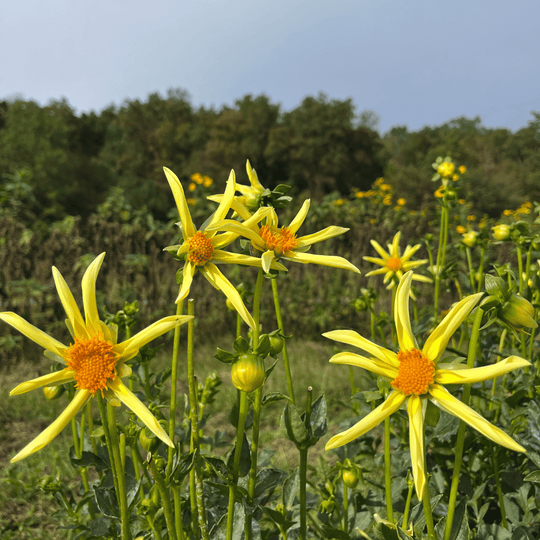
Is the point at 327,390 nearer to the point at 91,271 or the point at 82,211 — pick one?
the point at 91,271

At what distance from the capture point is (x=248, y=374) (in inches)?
27.3

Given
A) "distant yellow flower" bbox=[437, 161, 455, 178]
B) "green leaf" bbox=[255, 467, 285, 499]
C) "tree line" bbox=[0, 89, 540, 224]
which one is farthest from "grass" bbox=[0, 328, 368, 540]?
"tree line" bbox=[0, 89, 540, 224]

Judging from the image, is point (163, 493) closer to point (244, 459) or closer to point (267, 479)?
point (244, 459)

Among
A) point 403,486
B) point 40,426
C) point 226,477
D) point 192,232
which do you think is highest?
point 192,232

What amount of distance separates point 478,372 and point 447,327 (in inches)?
3.4

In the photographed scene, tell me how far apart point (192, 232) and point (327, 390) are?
2.65m

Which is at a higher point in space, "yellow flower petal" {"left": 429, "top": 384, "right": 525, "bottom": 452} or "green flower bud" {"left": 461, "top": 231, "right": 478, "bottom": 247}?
"green flower bud" {"left": 461, "top": 231, "right": 478, "bottom": 247}

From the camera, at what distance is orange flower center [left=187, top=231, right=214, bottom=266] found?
82 cm

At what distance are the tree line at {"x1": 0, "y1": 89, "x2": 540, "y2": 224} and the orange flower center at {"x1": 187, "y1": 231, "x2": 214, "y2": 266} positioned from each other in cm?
916

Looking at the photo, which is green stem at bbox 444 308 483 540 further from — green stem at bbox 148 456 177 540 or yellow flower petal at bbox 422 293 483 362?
green stem at bbox 148 456 177 540

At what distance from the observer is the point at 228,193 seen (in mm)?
821

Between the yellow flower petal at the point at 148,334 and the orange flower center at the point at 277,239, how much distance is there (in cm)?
28

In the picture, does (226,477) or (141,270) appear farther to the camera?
(141,270)

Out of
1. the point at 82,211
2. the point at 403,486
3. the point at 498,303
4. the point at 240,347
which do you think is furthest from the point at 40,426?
the point at 82,211
